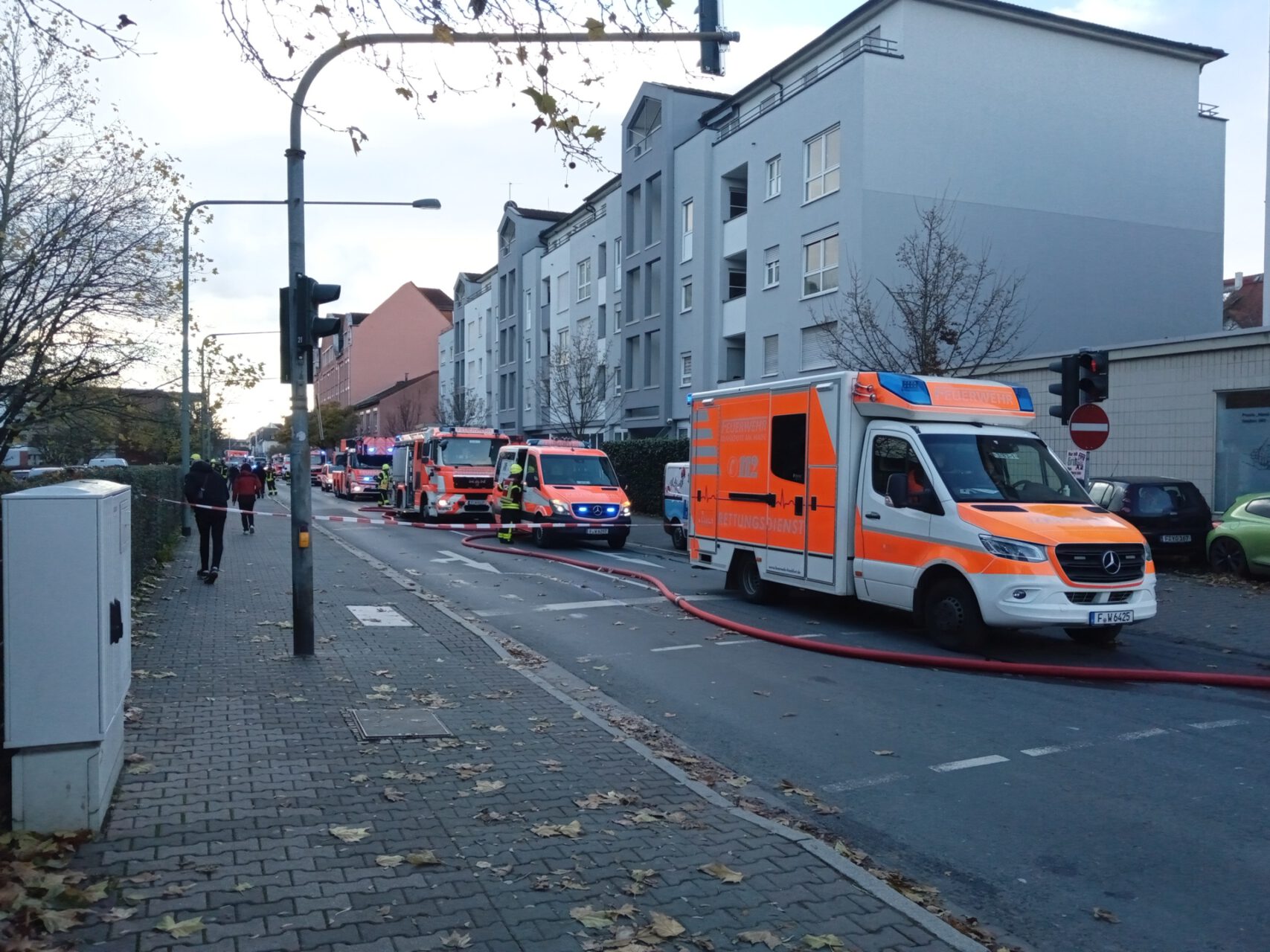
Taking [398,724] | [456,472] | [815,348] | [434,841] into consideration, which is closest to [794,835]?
[434,841]

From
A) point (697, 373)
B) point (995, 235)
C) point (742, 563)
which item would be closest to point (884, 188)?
point (995, 235)

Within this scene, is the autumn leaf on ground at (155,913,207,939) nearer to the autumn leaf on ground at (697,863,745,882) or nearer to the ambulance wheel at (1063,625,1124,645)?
the autumn leaf on ground at (697,863,745,882)

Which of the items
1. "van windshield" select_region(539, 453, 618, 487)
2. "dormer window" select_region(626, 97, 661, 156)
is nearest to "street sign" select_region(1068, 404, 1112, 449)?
"van windshield" select_region(539, 453, 618, 487)

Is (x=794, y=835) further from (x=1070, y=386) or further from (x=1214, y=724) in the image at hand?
(x=1070, y=386)

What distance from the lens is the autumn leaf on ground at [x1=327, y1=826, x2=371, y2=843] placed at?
4938 millimetres

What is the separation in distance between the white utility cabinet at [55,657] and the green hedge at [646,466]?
94.7 feet

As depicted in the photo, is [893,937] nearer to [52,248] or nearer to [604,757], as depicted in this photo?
[604,757]

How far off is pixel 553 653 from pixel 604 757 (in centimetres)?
410

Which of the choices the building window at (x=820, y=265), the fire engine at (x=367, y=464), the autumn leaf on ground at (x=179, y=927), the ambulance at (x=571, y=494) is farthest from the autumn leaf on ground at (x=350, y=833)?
the fire engine at (x=367, y=464)

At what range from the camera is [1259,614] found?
13.1 meters

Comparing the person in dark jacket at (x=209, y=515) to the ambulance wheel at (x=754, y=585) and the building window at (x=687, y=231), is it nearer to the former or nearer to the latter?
the ambulance wheel at (x=754, y=585)

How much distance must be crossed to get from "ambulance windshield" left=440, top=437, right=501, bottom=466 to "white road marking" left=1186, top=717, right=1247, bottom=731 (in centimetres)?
2464

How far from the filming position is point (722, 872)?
465 centimetres

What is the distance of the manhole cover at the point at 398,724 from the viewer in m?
6.83
